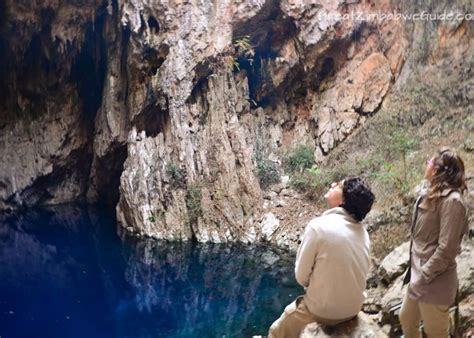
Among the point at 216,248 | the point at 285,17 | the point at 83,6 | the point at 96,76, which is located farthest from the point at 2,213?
the point at 285,17

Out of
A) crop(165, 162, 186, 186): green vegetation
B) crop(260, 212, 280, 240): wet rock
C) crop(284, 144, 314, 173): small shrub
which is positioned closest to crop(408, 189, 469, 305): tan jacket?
crop(260, 212, 280, 240): wet rock

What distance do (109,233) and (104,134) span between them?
4.39 meters

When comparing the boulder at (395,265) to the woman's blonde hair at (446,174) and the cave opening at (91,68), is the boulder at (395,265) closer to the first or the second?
the woman's blonde hair at (446,174)

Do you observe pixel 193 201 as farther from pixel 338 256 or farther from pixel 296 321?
pixel 338 256

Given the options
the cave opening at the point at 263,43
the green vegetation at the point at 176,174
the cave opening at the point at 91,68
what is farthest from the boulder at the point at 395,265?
the cave opening at the point at 91,68

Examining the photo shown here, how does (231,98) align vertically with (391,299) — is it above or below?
above

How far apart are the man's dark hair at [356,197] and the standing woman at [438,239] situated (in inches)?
17.2

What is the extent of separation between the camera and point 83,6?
1450 cm

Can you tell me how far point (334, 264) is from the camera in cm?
272

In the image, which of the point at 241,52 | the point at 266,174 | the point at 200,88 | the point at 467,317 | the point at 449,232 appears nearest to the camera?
the point at 449,232

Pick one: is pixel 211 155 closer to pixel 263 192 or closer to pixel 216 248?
pixel 263 192

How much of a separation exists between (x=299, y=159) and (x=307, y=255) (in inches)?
399

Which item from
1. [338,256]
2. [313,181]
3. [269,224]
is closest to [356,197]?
[338,256]

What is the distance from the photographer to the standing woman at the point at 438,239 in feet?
8.72
